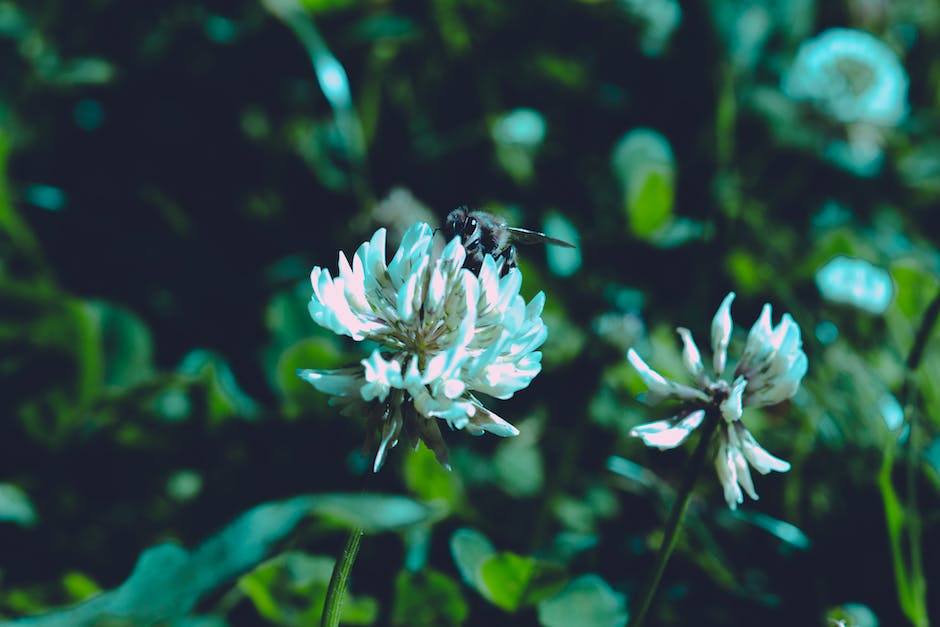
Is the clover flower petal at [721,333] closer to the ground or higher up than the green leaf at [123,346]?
higher up

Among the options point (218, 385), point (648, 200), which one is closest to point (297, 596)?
point (218, 385)

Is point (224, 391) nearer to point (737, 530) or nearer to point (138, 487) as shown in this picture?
point (138, 487)

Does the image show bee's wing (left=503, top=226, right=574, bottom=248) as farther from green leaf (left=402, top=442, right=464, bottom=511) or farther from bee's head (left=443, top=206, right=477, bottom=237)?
green leaf (left=402, top=442, right=464, bottom=511)

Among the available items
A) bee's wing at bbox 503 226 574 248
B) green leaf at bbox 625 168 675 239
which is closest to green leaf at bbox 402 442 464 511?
bee's wing at bbox 503 226 574 248

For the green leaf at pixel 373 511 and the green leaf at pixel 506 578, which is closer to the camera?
the green leaf at pixel 373 511

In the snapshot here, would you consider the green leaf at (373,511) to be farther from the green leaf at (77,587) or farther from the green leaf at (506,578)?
the green leaf at (77,587)

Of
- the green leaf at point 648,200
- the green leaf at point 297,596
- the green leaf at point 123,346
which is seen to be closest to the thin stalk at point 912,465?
the green leaf at point 297,596
